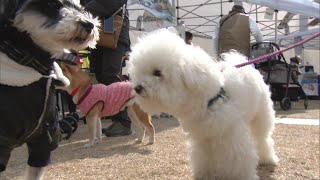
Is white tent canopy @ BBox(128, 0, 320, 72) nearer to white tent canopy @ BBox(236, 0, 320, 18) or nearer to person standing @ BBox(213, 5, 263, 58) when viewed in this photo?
white tent canopy @ BBox(236, 0, 320, 18)

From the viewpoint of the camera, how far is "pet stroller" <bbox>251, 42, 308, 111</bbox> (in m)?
7.47

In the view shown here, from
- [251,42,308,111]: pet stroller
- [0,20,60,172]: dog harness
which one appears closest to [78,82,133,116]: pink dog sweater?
[0,20,60,172]: dog harness

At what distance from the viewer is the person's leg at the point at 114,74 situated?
175 inches

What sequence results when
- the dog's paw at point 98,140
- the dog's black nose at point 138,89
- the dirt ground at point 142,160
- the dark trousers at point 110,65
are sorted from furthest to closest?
the dark trousers at point 110,65 → the dog's paw at point 98,140 → the dirt ground at point 142,160 → the dog's black nose at point 138,89

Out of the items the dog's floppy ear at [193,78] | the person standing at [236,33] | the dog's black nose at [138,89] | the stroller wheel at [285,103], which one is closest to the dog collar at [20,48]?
the dog's black nose at [138,89]

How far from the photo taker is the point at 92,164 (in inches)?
127

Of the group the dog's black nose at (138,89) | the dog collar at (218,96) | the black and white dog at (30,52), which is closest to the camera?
the black and white dog at (30,52)

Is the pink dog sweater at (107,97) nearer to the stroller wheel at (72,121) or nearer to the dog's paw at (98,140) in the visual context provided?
the dog's paw at (98,140)

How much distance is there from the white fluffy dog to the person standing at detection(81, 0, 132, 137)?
187 centimetres

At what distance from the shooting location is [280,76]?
8.05 meters

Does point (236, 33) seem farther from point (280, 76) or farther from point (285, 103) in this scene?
point (285, 103)

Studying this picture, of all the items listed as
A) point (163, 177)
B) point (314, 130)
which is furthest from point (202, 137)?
point (314, 130)

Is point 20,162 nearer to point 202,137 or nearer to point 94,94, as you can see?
point 94,94

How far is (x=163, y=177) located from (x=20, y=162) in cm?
134
